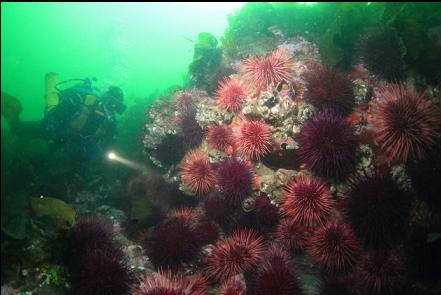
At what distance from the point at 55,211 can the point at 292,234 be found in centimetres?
497

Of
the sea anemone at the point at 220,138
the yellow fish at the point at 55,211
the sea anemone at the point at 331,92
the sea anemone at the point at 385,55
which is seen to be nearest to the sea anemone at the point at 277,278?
the sea anemone at the point at 220,138

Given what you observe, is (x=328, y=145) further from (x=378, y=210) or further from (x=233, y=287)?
(x=233, y=287)

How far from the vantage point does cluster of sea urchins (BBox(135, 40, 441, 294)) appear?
17.0 feet

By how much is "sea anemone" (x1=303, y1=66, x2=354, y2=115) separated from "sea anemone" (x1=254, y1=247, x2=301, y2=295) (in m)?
3.42

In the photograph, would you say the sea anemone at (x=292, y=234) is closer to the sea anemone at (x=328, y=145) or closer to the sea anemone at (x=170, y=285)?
the sea anemone at (x=328, y=145)

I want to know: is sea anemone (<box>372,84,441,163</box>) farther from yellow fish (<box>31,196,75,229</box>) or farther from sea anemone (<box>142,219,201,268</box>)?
yellow fish (<box>31,196,75,229</box>)

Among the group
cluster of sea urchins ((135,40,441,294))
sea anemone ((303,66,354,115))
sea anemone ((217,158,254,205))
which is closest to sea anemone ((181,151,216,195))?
cluster of sea urchins ((135,40,441,294))

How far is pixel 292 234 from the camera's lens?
5.91 metres

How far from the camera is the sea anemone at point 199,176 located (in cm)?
713

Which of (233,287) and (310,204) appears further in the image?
(310,204)

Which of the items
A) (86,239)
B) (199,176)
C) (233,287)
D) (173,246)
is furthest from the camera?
(199,176)

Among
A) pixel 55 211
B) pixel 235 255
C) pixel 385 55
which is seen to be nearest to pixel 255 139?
pixel 235 255

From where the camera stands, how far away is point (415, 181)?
546 cm

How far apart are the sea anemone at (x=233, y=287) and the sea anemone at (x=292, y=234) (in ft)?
3.95
